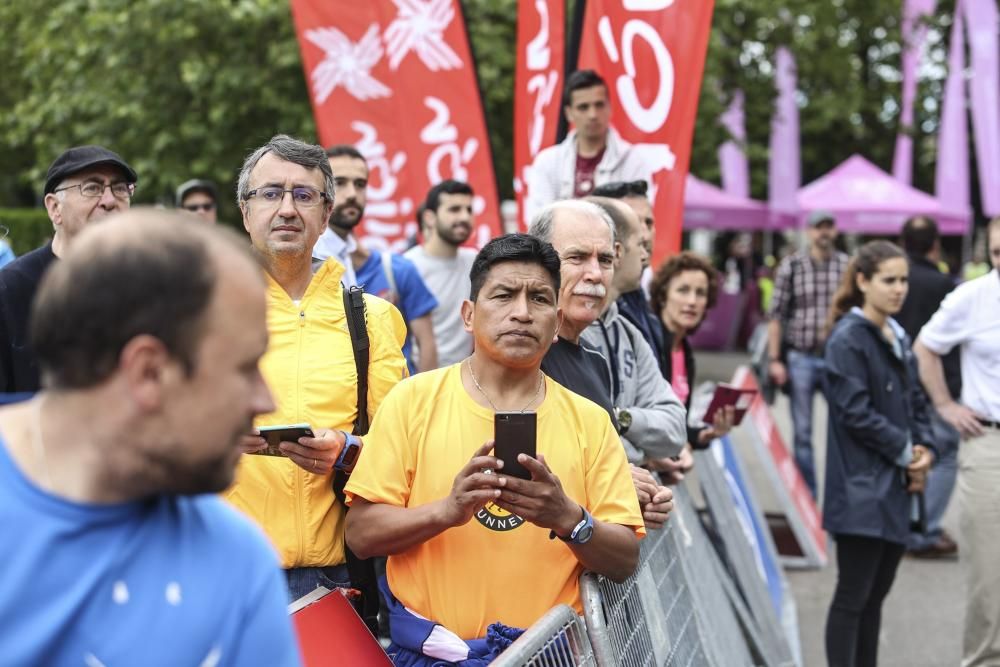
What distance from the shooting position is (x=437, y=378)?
113 inches

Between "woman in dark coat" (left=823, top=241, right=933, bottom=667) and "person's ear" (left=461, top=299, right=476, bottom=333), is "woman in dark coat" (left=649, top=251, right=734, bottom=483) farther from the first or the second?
"person's ear" (left=461, top=299, right=476, bottom=333)

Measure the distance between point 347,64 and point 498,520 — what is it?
5530 millimetres

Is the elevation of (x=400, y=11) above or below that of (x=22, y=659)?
above

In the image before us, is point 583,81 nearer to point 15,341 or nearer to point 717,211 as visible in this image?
point 15,341

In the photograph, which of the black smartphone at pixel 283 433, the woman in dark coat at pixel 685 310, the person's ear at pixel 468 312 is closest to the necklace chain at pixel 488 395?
the person's ear at pixel 468 312

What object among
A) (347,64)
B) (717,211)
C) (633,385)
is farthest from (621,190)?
(717,211)

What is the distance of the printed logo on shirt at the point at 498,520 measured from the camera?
8.93ft

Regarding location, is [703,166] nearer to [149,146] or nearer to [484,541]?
[149,146]

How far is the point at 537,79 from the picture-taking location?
20.6 ft

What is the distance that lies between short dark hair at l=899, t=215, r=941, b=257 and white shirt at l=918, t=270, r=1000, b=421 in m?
2.72

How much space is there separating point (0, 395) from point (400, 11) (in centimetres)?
465

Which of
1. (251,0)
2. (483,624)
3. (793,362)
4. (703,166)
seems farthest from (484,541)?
(703,166)

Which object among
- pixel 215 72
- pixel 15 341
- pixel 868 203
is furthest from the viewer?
pixel 868 203

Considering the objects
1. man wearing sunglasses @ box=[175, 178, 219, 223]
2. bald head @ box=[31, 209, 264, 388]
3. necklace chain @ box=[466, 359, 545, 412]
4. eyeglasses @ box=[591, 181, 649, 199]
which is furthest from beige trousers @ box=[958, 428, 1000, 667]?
bald head @ box=[31, 209, 264, 388]
